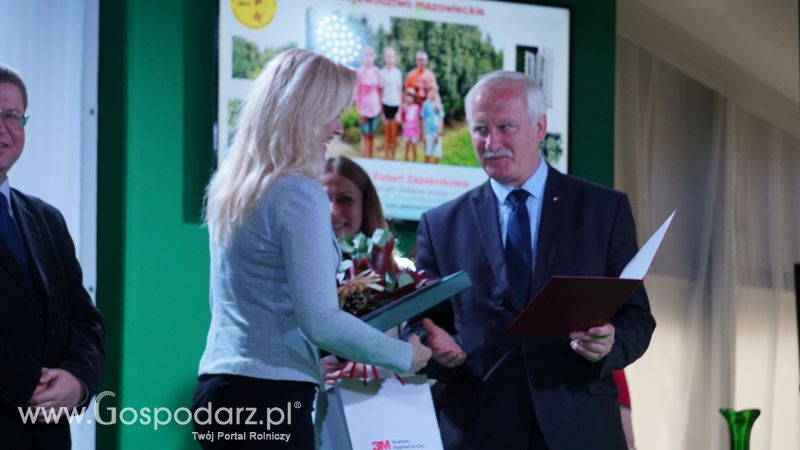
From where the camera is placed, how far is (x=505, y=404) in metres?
2.86

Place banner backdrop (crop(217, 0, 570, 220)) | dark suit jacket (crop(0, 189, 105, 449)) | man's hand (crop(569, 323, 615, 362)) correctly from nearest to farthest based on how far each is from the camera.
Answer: dark suit jacket (crop(0, 189, 105, 449)), man's hand (crop(569, 323, 615, 362)), banner backdrop (crop(217, 0, 570, 220))

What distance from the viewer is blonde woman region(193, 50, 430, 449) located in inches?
91.7

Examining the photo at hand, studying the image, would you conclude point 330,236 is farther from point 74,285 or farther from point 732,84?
point 732,84

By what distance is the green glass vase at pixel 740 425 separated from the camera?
12.6 feet

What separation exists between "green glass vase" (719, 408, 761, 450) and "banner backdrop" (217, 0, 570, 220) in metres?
1.33

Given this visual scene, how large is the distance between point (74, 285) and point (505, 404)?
1.04 m

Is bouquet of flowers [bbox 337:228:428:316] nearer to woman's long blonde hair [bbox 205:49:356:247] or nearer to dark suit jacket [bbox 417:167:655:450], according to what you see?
dark suit jacket [bbox 417:167:655:450]

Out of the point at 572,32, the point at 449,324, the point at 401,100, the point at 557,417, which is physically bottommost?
the point at 557,417

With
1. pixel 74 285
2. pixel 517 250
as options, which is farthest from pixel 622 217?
pixel 74 285

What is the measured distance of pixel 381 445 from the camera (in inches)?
107

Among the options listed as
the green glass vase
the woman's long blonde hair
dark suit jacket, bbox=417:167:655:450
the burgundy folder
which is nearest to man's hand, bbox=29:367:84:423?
the woman's long blonde hair

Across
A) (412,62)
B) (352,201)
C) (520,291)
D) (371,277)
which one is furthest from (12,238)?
(412,62)

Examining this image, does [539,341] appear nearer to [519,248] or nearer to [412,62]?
[519,248]

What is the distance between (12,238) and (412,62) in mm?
2263
